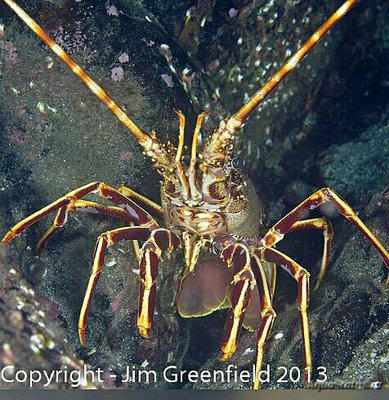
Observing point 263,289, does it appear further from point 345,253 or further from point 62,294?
point 62,294

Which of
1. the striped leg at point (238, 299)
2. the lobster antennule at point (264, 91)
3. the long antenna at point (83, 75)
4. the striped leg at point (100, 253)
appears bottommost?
the striped leg at point (238, 299)

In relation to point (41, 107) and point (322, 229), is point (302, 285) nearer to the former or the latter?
point (322, 229)

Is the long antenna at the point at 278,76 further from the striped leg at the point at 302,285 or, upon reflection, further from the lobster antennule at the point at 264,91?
the striped leg at the point at 302,285

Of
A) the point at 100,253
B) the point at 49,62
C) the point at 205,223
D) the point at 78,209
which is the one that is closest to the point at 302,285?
the point at 205,223

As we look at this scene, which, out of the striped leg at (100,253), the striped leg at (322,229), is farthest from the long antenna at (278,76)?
the striped leg at (322,229)

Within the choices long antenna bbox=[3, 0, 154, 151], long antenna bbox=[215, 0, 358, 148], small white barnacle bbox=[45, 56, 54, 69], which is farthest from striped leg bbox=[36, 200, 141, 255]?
small white barnacle bbox=[45, 56, 54, 69]

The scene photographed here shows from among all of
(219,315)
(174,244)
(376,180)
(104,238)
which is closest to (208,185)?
(174,244)
